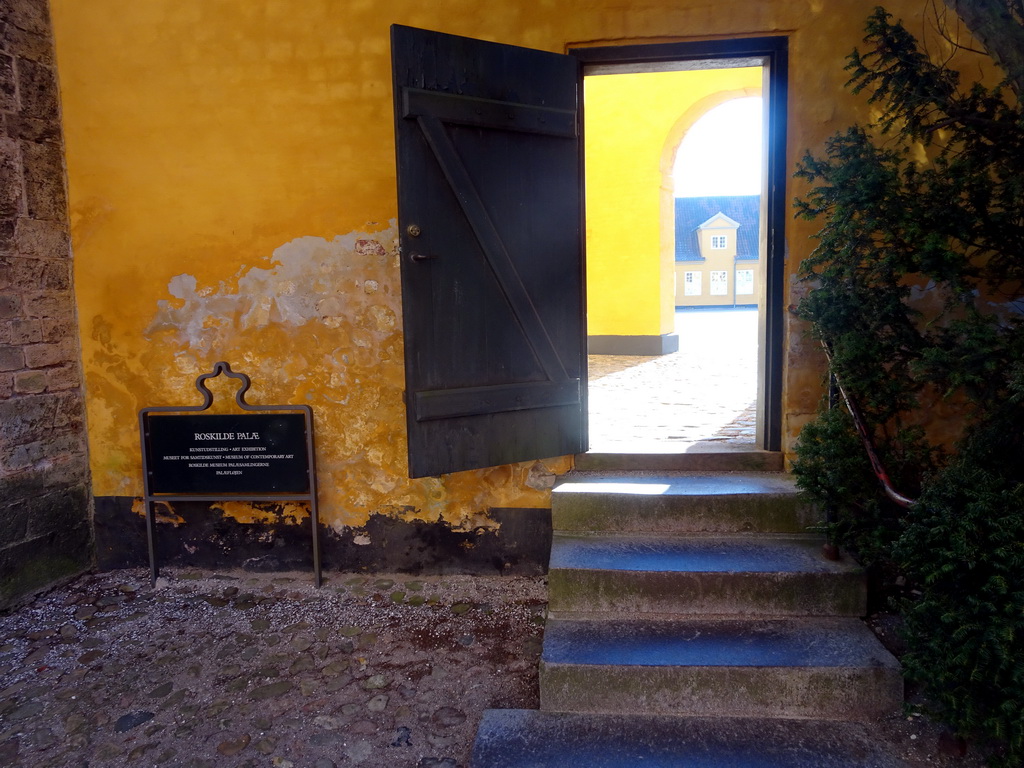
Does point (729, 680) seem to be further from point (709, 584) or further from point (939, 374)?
point (939, 374)

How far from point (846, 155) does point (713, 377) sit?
15.3 ft

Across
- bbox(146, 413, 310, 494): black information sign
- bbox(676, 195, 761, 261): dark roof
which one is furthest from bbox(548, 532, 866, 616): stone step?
bbox(676, 195, 761, 261): dark roof

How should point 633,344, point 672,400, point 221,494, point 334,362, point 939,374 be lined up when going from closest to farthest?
point 939,374
point 334,362
point 221,494
point 672,400
point 633,344

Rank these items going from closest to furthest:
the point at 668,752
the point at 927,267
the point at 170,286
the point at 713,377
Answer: the point at 668,752 → the point at 927,267 → the point at 170,286 → the point at 713,377

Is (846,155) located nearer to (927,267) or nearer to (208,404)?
(927,267)

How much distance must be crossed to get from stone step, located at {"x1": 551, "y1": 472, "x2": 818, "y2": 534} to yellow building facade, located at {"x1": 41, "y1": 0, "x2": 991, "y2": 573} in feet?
1.36

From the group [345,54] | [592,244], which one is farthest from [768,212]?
[592,244]

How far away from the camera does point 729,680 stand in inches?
111

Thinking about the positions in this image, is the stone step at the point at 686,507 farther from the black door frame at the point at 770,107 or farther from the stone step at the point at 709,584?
the black door frame at the point at 770,107

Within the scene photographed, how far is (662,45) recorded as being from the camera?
3793mm

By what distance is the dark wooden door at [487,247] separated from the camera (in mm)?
3398

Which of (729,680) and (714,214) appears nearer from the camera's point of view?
(729,680)

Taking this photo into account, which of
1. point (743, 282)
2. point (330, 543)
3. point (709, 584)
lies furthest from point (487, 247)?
point (743, 282)

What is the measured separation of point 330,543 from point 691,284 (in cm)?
3622
